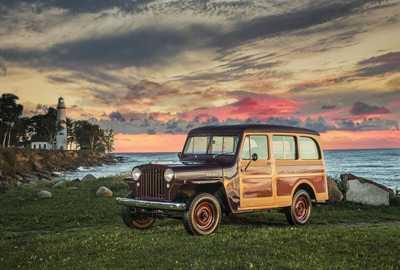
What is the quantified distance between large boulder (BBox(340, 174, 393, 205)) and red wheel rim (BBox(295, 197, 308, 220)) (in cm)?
680

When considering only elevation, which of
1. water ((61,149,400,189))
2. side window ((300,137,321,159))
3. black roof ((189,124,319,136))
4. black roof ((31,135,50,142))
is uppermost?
black roof ((31,135,50,142))

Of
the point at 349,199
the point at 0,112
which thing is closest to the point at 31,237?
the point at 349,199

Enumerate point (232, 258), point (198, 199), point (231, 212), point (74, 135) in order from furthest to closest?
point (74, 135)
point (231, 212)
point (198, 199)
point (232, 258)

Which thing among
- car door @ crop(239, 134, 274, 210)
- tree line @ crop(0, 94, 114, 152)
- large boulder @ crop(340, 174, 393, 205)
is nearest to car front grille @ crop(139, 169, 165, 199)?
car door @ crop(239, 134, 274, 210)

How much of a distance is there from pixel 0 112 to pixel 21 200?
74.5m

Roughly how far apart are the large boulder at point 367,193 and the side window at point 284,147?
305 inches

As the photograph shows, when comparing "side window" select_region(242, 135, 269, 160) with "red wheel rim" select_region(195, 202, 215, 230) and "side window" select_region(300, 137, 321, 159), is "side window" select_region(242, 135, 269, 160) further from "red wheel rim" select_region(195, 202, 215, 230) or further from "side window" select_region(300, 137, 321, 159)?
"side window" select_region(300, 137, 321, 159)

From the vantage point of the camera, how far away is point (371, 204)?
1805 cm

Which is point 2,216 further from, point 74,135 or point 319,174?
point 74,135

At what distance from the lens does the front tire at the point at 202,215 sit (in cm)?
948

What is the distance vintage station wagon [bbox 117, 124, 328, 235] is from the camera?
9727 millimetres

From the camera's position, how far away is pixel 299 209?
1252 centimetres

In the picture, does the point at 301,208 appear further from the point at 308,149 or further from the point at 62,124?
the point at 62,124

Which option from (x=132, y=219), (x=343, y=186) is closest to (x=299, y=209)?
(x=132, y=219)
